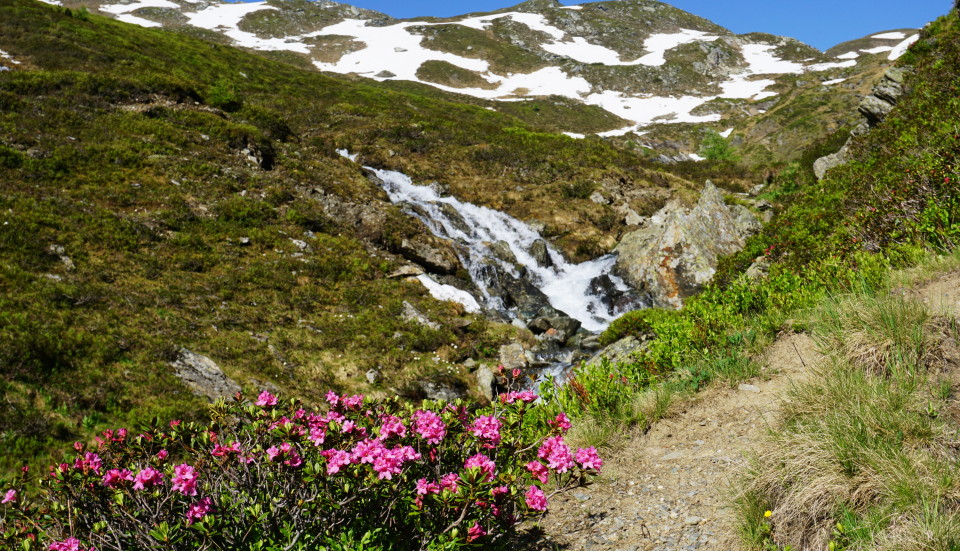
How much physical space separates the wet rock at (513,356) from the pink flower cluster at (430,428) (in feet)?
34.2

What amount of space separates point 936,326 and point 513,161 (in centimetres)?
2791

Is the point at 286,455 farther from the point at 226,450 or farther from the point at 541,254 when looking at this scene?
the point at 541,254

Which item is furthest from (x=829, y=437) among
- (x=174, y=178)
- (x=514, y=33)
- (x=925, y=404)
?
(x=514, y=33)

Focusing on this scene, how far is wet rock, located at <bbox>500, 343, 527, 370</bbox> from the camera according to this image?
536 inches

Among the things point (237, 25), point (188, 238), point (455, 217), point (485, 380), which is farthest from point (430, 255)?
point (237, 25)

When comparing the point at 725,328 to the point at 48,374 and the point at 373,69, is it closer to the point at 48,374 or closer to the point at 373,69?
the point at 48,374

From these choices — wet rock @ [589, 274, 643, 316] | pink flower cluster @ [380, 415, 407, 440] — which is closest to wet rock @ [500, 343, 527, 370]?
wet rock @ [589, 274, 643, 316]

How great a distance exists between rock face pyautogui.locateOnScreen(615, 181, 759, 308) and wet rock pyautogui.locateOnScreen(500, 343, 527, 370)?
268 inches

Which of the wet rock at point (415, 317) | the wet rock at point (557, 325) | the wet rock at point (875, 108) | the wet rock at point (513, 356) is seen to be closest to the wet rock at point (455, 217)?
the wet rock at point (557, 325)

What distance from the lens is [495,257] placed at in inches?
831

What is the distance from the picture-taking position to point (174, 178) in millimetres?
17953

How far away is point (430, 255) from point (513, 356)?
6.55m

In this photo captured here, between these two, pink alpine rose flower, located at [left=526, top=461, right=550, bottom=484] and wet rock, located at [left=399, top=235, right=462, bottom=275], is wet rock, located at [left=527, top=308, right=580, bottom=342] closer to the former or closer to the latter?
wet rock, located at [left=399, top=235, right=462, bottom=275]

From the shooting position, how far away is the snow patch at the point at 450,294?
17.0 meters
